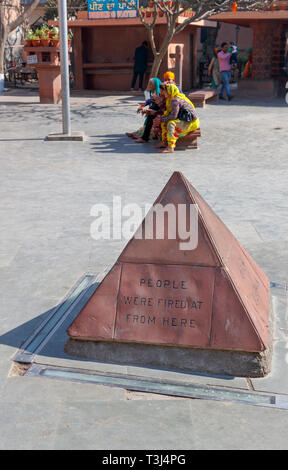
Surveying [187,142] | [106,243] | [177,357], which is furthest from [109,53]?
[177,357]

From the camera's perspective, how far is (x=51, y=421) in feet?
9.39

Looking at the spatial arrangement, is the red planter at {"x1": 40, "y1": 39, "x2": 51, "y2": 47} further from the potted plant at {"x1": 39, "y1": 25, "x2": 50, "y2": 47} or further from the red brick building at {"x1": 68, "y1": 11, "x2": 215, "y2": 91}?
the red brick building at {"x1": 68, "y1": 11, "x2": 215, "y2": 91}

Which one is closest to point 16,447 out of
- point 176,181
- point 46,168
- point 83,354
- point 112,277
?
point 83,354

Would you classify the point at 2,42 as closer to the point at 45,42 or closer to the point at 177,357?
the point at 45,42

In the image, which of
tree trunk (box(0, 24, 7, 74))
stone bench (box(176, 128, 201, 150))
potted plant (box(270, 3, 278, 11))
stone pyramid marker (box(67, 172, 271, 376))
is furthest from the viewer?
tree trunk (box(0, 24, 7, 74))

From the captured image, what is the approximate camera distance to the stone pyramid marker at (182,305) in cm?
329

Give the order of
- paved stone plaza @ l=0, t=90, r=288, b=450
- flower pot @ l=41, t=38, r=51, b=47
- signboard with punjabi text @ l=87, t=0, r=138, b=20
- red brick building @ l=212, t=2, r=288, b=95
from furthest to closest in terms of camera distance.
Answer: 1. red brick building @ l=212, t=2, r=288, b=95
2. signboard with punjabi text @ l=87, t=0, r=138, b=20
3. flower pot @ l=41, t=38, r=51, b=47
4. paved stone plaza @ l=0, t=90, r=288, b=450

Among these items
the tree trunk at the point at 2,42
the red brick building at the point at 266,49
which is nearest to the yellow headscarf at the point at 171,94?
the red brick building at the point at 266,49

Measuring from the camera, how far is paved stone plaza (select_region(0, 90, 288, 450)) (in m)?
2.79

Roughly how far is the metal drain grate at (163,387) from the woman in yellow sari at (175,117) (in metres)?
7.21

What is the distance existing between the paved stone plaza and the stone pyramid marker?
0.53ft

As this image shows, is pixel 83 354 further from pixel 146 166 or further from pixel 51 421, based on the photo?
pixel 146 166

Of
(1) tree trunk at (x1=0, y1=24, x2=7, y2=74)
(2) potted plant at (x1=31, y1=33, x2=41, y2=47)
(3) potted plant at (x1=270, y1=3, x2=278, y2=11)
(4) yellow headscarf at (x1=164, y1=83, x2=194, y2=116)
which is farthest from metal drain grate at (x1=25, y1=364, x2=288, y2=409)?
(1) tree trunk at (x1=0, y1=24, x2=7, y2=74)

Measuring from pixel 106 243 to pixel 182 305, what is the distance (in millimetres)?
2273
